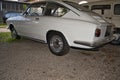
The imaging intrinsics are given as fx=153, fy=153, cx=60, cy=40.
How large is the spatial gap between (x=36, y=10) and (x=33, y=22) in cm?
67

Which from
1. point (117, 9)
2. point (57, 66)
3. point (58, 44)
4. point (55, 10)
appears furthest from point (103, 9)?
point (57, 66)

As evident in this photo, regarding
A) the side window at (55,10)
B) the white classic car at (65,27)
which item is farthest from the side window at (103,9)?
the side window at (55,10)

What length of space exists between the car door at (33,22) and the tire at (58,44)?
54 centimetres

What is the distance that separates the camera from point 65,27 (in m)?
4.54

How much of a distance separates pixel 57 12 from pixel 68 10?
45 centimetres

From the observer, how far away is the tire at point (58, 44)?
4777 mm

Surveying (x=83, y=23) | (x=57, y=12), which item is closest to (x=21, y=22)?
(x=57, y=12)

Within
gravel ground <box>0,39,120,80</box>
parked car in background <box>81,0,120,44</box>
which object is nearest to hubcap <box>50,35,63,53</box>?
gravel ground <box>0,39,120,80</box>

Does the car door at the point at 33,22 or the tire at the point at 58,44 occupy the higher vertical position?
the car door at the point at 33,22

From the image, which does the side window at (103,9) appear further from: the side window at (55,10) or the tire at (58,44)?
the tire at (58,44)

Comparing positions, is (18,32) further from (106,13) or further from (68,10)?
(106,13)

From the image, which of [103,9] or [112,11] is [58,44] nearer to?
[112,11]

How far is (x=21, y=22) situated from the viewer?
6215mm

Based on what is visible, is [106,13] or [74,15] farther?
[106,13]
